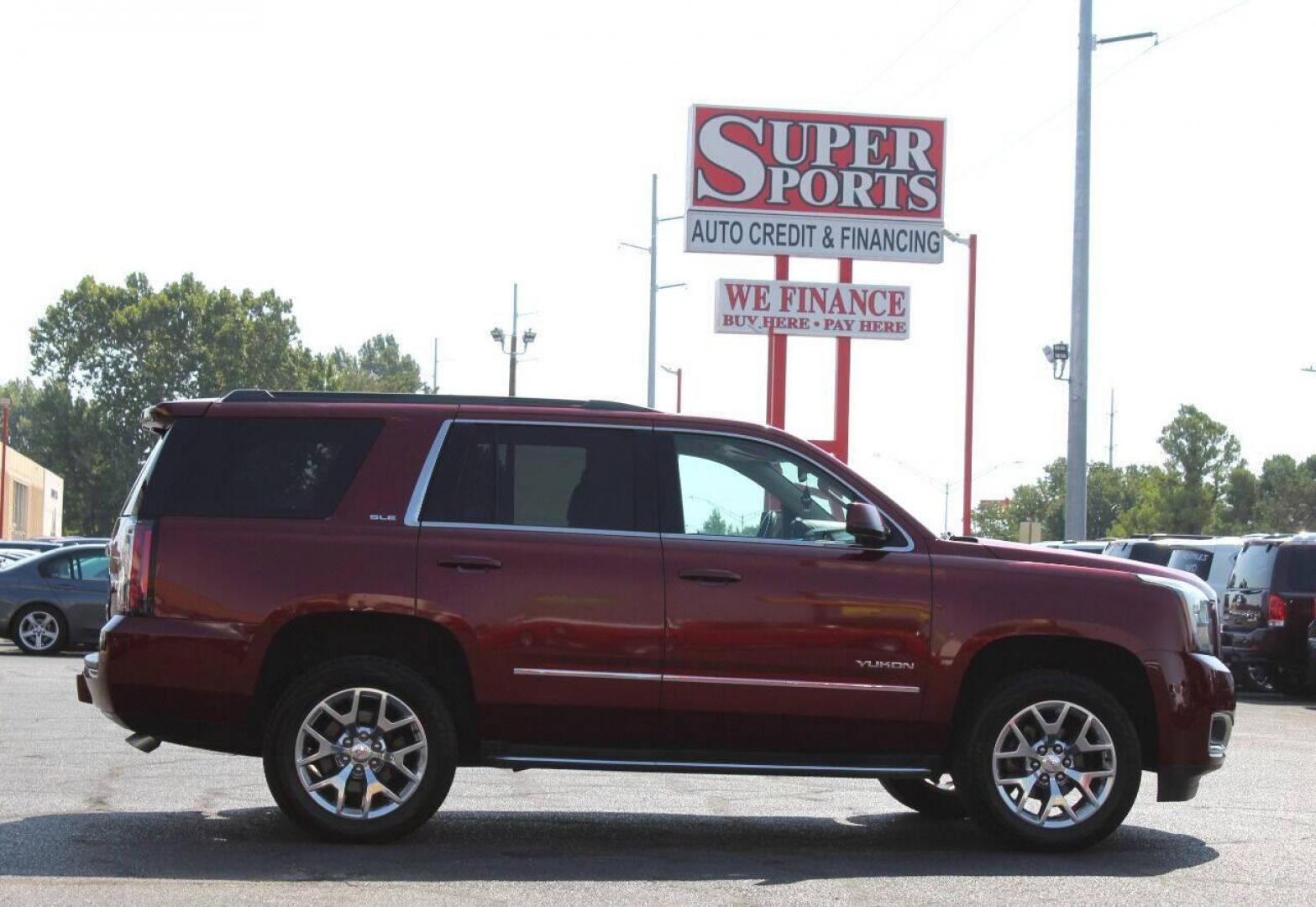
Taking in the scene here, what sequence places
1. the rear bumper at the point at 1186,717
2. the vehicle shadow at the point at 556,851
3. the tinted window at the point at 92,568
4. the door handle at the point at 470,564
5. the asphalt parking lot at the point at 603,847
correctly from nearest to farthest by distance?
the asphalt parking lot at the point at 603,847 < the vehicle shadow at the point at 556,851 < the door handle at the point at 470,564 < the rear bumper at the point at 1186,717 < the tinted window at the point at 92,568

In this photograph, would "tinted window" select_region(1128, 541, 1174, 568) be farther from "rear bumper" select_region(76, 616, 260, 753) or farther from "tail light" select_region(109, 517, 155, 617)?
"tail light" select_region(109, 517, 155, 617)

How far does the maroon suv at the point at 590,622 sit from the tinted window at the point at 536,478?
0.04ft

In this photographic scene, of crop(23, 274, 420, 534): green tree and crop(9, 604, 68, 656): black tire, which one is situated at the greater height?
crop(23, 274, 420, 534): green tree

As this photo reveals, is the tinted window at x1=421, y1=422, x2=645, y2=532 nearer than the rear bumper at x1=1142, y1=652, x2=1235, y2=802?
Yes

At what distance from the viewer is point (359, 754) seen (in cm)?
820

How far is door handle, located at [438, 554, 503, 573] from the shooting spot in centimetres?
827

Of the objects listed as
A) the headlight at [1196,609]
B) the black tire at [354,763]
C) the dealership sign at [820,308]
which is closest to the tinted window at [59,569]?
the dealership sign at [820,308]

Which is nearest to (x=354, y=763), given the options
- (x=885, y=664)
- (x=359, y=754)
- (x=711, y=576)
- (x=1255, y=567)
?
(x=359, y=754)

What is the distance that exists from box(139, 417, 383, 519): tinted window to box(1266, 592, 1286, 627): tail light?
47.8ft

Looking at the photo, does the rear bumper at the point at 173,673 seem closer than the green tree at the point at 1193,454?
Yes

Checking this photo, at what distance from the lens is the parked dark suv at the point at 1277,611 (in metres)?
20.5

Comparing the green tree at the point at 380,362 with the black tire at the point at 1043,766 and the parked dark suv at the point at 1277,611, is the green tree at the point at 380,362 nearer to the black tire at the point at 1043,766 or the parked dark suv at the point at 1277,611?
the parked dark suv at the point at 1277,611

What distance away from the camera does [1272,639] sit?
20516mm

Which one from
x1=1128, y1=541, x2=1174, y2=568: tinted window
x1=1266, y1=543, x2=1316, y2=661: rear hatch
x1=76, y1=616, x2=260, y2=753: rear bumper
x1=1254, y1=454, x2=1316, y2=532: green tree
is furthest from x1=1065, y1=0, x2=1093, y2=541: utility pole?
x1=1254, y1=454, x2=1316, y2=532: green tree
